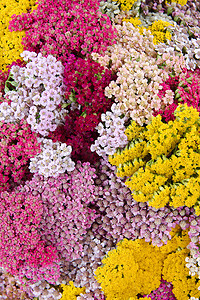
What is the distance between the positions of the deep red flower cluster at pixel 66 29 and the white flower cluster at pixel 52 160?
0.79 m

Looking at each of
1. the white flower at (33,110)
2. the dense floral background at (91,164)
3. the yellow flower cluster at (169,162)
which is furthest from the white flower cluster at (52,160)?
the yellow flower cluster at (169,162)

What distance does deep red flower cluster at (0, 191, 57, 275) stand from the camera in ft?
8.98

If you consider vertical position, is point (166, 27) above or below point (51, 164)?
above

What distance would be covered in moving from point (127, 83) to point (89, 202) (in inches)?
45.6

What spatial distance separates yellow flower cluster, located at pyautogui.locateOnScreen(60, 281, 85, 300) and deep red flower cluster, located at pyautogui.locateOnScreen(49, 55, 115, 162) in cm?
124

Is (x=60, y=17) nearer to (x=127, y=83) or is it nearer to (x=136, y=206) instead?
(x=127, y=83)

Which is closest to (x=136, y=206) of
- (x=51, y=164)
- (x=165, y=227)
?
(x=165, y=227)

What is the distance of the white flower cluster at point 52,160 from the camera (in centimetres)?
276

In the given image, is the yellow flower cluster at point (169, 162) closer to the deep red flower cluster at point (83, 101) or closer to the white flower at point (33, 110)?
the deep red flower cluster at point (83, 101)

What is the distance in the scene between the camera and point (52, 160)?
279 centimetres

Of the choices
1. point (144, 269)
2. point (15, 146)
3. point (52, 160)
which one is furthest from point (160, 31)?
point (144, 269)

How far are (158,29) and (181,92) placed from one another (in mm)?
952

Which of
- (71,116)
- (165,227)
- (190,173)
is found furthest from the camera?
(71,116)

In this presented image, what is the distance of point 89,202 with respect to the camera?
9.82 feet
